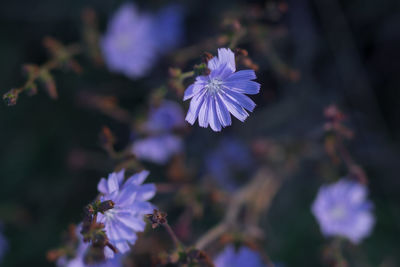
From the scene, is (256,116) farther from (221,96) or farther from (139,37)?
(221,96)

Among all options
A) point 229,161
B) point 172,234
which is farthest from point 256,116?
point 172,234

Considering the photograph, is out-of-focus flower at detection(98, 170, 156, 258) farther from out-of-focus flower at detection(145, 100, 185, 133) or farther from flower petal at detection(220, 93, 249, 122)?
out-of-focus flower at detection(145, 100, 185, 133)

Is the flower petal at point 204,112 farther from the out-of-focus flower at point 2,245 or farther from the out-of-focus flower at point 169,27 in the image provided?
the out-of-focus flower at point 2,245

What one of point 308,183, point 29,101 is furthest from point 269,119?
point 29,101

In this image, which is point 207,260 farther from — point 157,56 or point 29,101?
point 29,101

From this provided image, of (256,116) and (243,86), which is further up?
(256,116)
